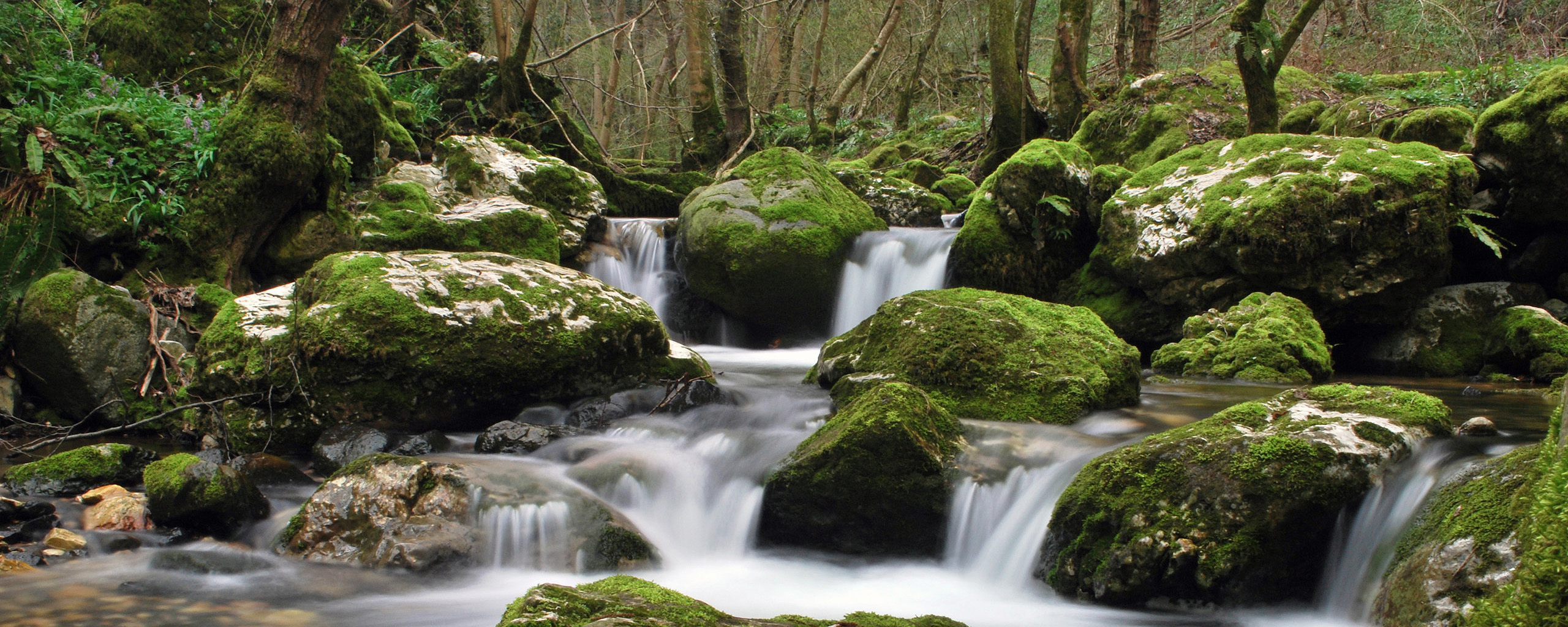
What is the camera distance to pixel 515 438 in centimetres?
576

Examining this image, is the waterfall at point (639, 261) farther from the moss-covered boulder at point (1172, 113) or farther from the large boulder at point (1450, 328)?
the large boulder at point (1450, 328)

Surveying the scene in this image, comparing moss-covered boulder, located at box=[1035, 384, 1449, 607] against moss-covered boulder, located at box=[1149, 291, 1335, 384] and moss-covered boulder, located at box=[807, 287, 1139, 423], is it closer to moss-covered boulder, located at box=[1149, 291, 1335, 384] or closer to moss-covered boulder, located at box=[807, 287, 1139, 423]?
moss-covered boulder, located at box=[807, 287, 1139, 423]

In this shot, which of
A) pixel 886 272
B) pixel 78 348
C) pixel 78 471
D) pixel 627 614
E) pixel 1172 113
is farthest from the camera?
pixel 1172 113

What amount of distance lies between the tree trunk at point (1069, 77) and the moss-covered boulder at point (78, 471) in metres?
11.9

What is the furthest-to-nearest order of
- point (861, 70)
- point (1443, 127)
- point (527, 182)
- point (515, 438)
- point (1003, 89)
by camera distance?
point (861, 70) → point (1003, 89) → point (527, 182) → point (1443, 127) → point (515, 438)

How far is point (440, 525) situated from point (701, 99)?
39.0 feet

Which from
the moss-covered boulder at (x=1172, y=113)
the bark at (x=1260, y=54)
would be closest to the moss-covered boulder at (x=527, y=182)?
the moss-covered boulder at (x=1172, y=113)

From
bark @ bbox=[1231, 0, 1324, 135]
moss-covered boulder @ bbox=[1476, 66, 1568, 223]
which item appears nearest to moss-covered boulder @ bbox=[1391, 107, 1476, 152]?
moss-covered boulder @ bbox=[1476, 66, 1568, 223]

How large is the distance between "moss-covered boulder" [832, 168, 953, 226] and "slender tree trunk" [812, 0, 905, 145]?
22.4ft

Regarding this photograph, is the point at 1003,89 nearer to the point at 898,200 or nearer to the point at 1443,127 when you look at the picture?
the point at 898,200

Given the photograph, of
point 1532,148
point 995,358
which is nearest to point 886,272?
point 995,358

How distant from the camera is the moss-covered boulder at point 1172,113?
11406 millimetres

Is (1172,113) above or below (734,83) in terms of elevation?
below

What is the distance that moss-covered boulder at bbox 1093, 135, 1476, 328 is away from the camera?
728 cm
